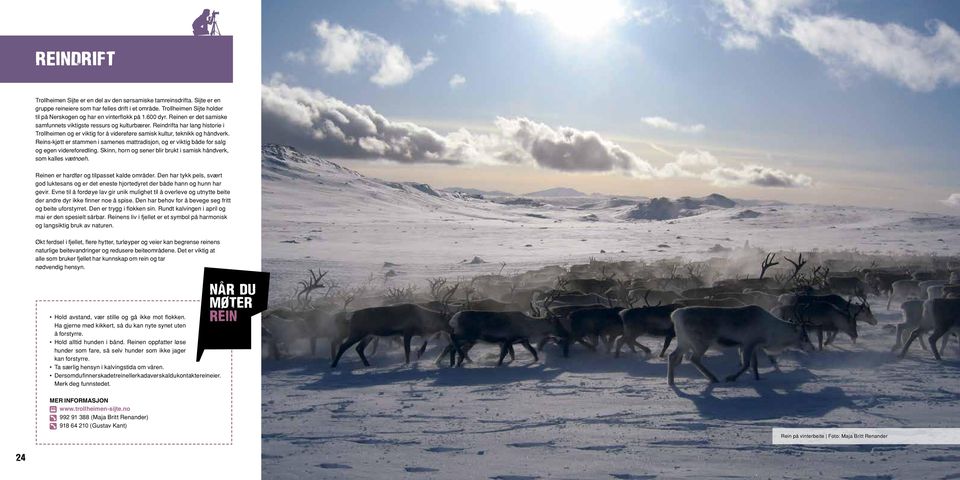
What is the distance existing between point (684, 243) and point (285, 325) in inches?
1523

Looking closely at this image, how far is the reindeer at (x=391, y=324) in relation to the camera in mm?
11609

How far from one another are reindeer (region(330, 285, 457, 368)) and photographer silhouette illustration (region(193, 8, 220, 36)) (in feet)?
18.6

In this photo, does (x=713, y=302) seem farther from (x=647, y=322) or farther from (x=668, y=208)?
(x=668, y=208)

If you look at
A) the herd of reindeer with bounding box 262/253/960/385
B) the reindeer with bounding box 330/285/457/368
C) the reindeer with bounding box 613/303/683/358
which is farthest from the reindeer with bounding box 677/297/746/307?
the reindeer with bounding box 330/285/457/368

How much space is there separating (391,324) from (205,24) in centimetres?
597

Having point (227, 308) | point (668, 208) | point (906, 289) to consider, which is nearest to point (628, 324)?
point (227, 308)

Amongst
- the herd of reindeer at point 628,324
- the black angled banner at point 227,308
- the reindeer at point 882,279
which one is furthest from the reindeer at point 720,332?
the reindeer at point 882,279

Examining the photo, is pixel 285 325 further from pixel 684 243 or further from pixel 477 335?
pixel 684 243

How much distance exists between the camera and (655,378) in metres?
9.87

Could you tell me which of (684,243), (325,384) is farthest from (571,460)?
(684,243)

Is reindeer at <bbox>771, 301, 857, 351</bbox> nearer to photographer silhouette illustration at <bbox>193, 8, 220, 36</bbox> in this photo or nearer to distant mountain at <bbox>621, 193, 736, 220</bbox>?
photographer silhouette illustration at <bbox>193, 8, 220, 36</bbox>

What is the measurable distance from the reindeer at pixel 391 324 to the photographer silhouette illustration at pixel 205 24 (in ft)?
18.6

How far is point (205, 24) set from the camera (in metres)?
6.98

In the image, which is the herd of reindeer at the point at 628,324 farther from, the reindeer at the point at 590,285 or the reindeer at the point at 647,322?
the reindeer at the point at 590,285
